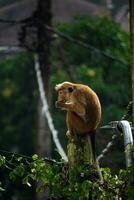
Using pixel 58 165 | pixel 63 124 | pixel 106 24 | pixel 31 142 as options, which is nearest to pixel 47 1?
pixel 63 124

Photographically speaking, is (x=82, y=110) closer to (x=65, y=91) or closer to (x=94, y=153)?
(x=65, y=91)

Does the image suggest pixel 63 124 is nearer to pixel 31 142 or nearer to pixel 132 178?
pixel 31 142

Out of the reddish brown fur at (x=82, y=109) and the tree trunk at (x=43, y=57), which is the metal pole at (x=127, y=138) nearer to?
the reddish brown fur at (x=82, y=109)

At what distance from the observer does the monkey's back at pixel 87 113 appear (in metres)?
8.14

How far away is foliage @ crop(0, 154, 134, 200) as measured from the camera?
6.26m

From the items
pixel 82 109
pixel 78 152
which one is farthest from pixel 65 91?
pixel 78 152

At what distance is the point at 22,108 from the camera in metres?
26.5

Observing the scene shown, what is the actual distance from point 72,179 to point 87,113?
2.09 metres

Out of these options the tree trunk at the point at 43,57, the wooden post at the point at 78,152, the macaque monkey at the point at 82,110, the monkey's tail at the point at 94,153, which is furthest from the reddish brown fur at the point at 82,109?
the tree trunk at the point at 43,57

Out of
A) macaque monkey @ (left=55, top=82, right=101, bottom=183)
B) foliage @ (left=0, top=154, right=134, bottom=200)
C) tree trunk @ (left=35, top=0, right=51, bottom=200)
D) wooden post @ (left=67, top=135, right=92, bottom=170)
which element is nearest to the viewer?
foliage @ (left=0, top=154, right=134, bottom=200)

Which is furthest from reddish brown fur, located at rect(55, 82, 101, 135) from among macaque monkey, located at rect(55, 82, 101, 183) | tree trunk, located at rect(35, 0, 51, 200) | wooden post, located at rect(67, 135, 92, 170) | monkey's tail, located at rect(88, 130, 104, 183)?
tree trunk, located at rect(35, 0, 51, 200)

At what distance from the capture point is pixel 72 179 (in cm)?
640

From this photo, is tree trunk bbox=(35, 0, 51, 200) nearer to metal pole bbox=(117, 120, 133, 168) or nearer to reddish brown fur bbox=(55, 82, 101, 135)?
reddish brown fur bbox=(55, 82, 101, 135)

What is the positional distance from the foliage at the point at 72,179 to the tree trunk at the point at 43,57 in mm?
9435
